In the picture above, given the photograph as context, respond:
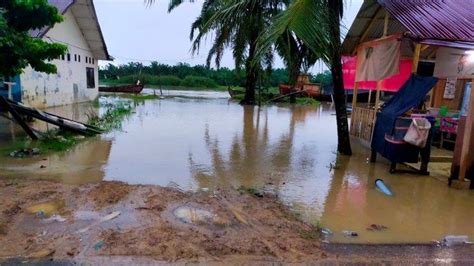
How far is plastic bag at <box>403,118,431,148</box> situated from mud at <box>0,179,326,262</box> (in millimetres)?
3053

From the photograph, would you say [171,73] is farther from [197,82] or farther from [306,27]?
[306,27]

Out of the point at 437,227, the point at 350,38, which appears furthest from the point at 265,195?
the point at 350,38

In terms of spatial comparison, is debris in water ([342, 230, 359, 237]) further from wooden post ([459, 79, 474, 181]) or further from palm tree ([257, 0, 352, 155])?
wooden post ([459, 79, 474, 181])

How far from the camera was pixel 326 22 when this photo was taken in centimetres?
617

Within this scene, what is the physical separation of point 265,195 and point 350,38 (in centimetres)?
689

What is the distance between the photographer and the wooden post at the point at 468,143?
20.0ft

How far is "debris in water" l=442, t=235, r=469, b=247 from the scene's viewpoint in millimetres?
4066

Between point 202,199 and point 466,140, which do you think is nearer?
point 202,199

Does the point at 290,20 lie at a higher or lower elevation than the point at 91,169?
higher

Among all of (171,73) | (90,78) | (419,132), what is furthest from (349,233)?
(171,73)

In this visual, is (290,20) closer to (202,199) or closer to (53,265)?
(202,199)

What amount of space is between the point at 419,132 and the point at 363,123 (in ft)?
13.1

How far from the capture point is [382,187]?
6.23 metres

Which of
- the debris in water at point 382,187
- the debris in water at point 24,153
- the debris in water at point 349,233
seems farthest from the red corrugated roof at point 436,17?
the debris in water at point 24,153
